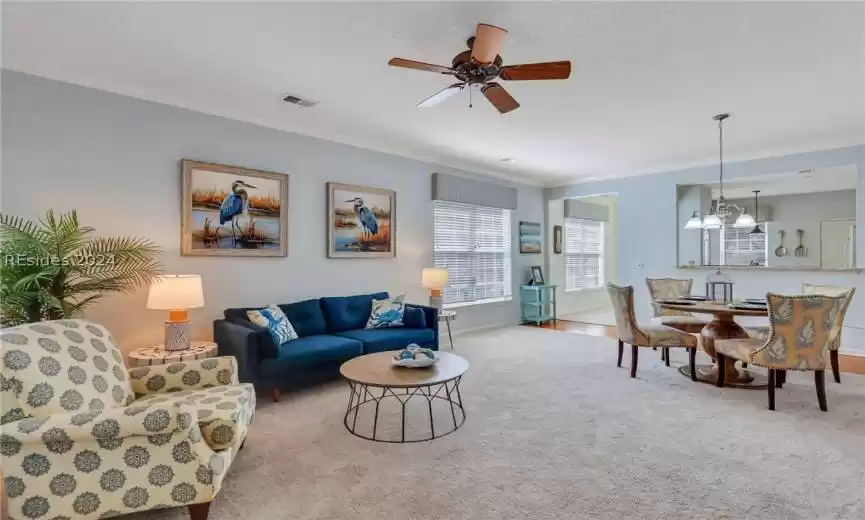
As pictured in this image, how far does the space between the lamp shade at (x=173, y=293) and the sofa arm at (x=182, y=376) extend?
2.58 feet

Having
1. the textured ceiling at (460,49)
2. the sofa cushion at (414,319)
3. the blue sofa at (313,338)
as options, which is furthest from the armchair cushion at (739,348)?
the sofa cushion at (414,319)

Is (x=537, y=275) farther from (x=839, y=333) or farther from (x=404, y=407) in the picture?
(x=404, y=407)

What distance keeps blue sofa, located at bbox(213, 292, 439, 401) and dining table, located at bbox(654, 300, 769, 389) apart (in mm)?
2470

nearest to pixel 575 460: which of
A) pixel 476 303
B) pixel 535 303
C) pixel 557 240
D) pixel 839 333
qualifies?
pixel 839 333

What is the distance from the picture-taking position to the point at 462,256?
6570mm

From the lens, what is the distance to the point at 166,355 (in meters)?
3.14

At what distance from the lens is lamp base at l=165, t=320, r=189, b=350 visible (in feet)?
10.8

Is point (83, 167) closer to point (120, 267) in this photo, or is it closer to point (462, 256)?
point (120, 267)

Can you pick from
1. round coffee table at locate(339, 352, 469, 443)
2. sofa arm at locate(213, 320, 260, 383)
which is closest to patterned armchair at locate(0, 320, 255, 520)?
round coffee table at locate(339, 352, 469, 443)

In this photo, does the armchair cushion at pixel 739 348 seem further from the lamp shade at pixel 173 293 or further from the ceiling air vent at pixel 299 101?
the lamp shade at pixel 173 293

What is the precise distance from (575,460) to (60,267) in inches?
136

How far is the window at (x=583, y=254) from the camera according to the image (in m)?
8.92

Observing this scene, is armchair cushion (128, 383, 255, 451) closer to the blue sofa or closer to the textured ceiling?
the blue sofa

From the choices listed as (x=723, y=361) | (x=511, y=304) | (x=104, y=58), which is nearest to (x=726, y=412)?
(x=723, y=361)
